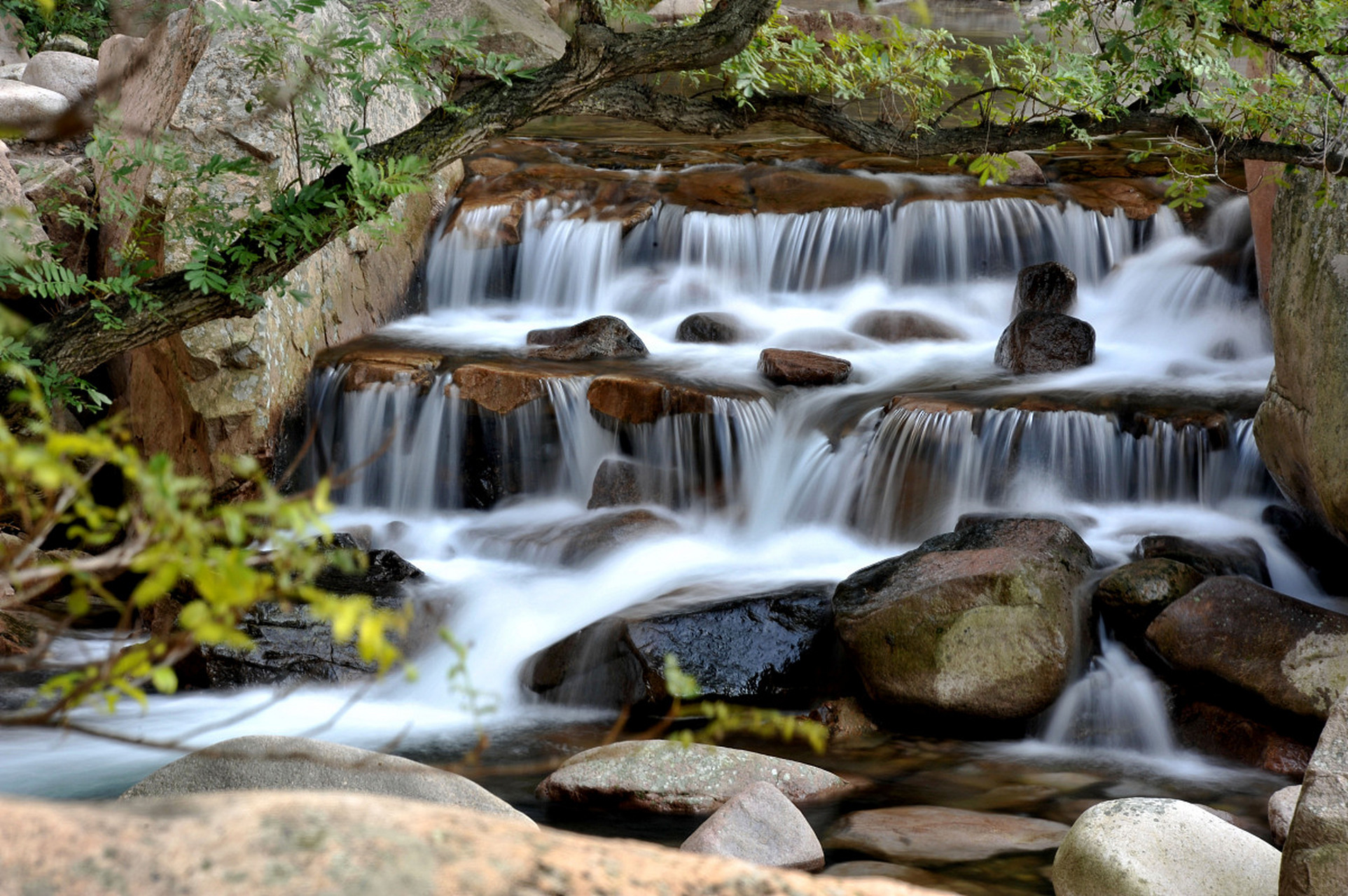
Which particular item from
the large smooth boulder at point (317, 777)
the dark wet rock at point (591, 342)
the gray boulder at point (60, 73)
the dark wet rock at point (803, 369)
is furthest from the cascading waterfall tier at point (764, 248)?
the large smooth boulder at point (317, 777)

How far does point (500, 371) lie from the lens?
839 centimetres

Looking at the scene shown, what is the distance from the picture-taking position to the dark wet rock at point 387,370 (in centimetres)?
840

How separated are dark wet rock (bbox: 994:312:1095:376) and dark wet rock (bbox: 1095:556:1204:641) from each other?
3.04m

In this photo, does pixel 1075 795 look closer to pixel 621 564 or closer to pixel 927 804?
pixel 927 804

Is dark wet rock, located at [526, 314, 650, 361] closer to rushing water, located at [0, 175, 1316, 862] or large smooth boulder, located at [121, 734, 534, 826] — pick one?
rushing water, located at [0, 175, 1316, 862]

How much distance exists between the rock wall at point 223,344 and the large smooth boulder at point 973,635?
12.8 feet

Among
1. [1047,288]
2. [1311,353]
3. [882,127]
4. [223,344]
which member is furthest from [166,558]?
[1047,288]

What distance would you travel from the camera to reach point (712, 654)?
582 cm

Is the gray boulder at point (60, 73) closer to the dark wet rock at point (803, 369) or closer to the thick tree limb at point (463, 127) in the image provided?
the dark wet rock at point (803, 369)

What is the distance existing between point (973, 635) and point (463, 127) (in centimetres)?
322

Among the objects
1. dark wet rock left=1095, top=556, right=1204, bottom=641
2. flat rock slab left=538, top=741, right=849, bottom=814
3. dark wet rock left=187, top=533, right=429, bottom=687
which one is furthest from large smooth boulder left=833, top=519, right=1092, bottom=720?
dark wet rock left=187, top=533, right=429, bottom=687

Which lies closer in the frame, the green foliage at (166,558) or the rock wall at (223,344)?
the green foliage at (166,558)

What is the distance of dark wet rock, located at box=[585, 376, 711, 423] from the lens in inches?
320

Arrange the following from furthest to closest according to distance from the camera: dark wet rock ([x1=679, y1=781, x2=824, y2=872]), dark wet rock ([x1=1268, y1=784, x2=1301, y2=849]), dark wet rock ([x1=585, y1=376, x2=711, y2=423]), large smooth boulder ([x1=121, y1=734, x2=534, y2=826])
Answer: dark wet rock ([x1=585, y1=376, x2=711, y2=423]) < dark wet rock ([x1=1268, y1=784, x2=1301, y2=849]) < dark wet rock ([x1=679, y1=781, x2=824, y2=872]) < large smooth boulder ([x1=121, y1=734, x2=534, y2=826])
